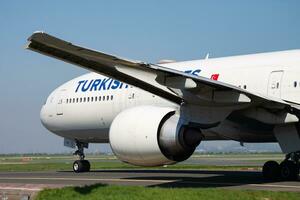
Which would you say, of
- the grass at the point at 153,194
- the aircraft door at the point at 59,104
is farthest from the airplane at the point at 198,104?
the aircraft door at the point at 59,104

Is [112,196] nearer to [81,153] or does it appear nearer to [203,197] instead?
[203,197]

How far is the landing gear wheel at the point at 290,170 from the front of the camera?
15297mm

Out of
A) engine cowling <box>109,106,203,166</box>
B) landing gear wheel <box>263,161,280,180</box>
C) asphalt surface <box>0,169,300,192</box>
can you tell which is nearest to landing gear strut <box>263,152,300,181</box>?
asphalt surface <box>0,169,300,192</box>

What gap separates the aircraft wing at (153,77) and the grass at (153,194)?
225cm

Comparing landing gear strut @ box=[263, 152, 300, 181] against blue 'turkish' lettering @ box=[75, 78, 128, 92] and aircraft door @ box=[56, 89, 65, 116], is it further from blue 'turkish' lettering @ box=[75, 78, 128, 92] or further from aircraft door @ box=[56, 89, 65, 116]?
aircraft door @ box=[56, 89, 65, 116]

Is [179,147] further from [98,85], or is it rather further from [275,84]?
[98,85]

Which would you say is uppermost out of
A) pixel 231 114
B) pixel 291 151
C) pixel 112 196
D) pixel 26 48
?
pixel 26 48

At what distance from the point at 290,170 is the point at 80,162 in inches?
443

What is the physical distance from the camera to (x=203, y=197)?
36.6ft

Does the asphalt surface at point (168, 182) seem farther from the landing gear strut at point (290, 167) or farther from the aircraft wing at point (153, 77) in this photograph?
the aircraft wing at point (153, 77)

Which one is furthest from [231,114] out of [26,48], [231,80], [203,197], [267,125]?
[26,48]

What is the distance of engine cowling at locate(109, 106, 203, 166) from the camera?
13391 mm

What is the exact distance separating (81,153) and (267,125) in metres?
11.3

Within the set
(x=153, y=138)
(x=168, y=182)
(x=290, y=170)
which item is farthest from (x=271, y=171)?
(x=153, y=138)
